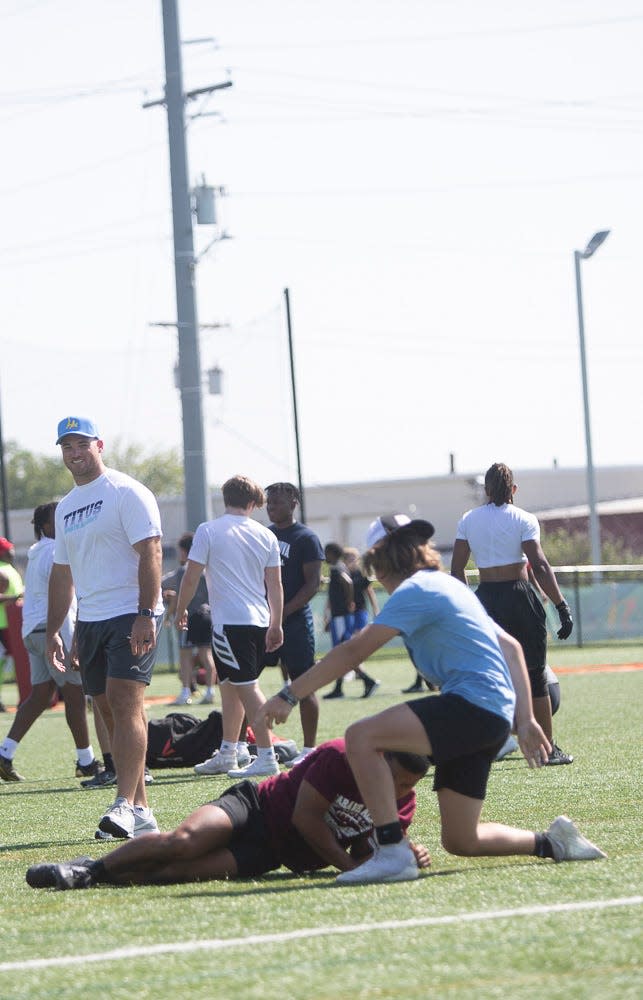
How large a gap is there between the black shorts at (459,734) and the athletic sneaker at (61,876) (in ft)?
4.81

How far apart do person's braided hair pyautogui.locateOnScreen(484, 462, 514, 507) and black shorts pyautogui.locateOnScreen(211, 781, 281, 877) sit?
4734 millimetres

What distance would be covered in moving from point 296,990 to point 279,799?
2.05 metres

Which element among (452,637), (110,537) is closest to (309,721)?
(110,537)

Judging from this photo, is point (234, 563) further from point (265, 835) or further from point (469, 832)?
point (469, 832)

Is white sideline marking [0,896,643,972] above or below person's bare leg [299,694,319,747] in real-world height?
above

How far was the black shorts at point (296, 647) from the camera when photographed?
11344 mm

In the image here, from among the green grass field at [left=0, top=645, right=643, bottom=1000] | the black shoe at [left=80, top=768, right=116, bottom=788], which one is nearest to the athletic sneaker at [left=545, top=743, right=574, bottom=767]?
the green grass field at [left=0, top=645, right=643, bottom=1000]

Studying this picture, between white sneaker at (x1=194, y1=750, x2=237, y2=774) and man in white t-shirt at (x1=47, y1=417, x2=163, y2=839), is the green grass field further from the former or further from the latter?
white sneaker at (x1=194, y1=750, x2=237, y2=774)

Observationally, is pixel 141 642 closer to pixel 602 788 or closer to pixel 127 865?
pixel 127 865

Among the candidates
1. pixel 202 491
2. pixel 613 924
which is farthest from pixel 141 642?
pixel 202 491

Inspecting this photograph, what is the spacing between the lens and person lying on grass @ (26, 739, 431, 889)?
6.09m

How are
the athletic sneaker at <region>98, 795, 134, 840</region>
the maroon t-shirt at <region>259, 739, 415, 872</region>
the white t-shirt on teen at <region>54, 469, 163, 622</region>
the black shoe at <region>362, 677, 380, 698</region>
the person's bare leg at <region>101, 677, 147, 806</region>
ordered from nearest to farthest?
1. the maroon t-shirt at <region>259, 739, 415, 872</region>
2. the athletic sneaker at <region>98, 795, 134, 840</region>
3. the person's bare leg at <region>101, 677, 147, 806</region>
4. the white t-shirt on teen at <region>54, 469, 163, 622</region>
5. the black shoe at <region>362, 677, 380, 698</region>

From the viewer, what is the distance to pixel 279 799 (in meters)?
6.20

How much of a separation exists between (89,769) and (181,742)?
0.72 metres
